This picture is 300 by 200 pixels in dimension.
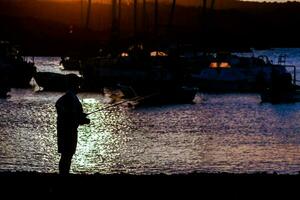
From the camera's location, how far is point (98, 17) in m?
164

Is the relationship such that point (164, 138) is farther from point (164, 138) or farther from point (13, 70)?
point (13, 70)

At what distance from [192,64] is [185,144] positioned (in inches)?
1857

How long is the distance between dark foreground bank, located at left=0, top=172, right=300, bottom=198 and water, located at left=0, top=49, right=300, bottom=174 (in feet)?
30.8

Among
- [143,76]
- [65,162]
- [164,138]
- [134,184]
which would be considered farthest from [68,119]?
[143,76]

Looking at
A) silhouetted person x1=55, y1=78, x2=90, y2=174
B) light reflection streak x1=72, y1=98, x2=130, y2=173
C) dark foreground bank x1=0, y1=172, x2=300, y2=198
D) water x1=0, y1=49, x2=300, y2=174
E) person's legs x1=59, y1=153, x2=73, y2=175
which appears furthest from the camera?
light reflection streak x1=72, y1=98, x2=130, y2=173

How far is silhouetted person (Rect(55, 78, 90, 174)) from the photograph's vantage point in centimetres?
1555

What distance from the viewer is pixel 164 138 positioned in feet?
130

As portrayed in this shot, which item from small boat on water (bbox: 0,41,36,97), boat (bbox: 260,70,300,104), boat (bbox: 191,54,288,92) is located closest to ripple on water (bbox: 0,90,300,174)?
boat (bbox: 260,70,300,104)

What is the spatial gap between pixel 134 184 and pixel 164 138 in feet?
78.3

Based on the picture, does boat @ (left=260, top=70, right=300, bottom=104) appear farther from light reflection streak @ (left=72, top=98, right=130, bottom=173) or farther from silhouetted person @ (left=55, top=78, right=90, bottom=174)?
silhouetted person @ (left=55, top=78, right=90, bottom=174)

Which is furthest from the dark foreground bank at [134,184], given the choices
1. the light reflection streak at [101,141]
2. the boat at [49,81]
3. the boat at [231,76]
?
the boat at [49,81]

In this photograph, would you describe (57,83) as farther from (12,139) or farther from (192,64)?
(12,139)

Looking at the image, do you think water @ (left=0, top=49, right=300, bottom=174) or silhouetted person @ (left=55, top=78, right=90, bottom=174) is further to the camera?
water @ (left=0, top=49, right=300, bottom=174)

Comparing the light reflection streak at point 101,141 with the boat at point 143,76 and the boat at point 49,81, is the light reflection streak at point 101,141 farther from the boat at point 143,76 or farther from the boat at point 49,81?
the boat at point 49,81
